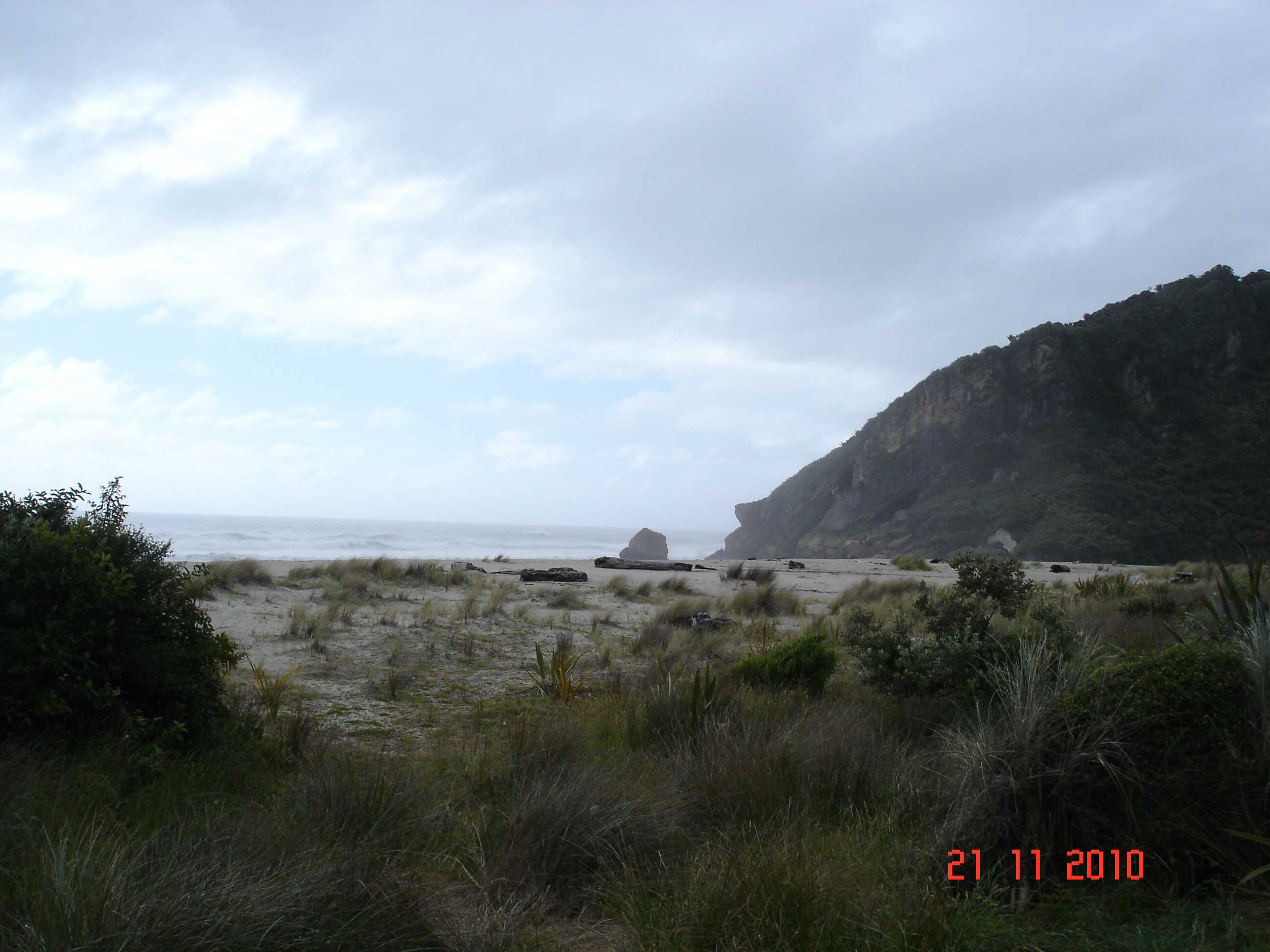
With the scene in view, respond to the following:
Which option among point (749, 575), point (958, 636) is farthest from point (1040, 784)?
point (749, 575)

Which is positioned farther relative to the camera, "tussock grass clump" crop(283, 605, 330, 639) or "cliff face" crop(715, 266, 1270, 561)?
"cliff face" crop(715, 266, 1270, 561)

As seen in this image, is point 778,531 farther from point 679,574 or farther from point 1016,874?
point 1016,874

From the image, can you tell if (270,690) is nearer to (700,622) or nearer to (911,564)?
(700,622)

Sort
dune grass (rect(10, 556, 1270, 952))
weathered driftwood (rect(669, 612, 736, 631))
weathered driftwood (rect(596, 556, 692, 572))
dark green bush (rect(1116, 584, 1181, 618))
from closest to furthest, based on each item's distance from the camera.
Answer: dune grass (rect(10, 556, 1270, 952))
dark green bush (rect(1116, 584, 1181, 618))
weathered driftwood (rect(669, 612, 736, 631))
weathered driftwood (rect(596, 556, 692, 572))

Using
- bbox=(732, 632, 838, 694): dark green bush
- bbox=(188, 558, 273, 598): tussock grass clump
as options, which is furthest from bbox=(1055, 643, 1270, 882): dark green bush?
bbox=(188, 558, 273, 598): tussock grass clump

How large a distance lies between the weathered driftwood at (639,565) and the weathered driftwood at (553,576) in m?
6.00

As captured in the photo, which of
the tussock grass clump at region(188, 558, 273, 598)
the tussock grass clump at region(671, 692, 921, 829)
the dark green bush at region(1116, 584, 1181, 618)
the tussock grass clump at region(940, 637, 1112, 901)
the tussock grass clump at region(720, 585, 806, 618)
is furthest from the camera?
the tussock grass clump at region(720, 585, 806, 618)

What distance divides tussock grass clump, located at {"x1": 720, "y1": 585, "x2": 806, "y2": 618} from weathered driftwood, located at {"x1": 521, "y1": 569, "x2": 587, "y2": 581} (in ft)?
17.5

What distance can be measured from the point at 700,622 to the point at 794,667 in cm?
512

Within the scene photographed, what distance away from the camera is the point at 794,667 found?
24.0 feet

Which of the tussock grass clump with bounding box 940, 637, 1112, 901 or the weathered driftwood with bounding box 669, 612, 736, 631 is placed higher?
the tussock grass clump with bounding box 940, 637, 1112, 901

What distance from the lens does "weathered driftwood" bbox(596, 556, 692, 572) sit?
2739cm
